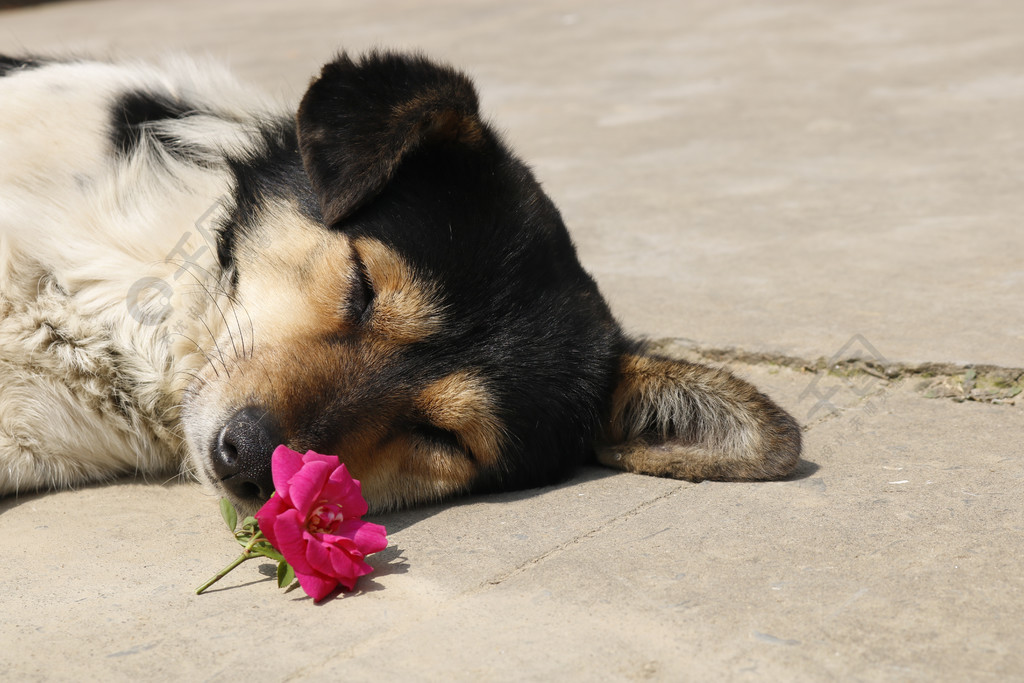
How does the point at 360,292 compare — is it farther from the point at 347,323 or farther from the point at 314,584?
the point at 314,584

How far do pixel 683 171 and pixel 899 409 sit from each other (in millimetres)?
3122

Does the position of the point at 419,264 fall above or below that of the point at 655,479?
above

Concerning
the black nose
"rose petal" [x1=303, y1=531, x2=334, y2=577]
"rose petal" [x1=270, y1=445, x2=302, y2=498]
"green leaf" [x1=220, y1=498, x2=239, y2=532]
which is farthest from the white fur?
"rose petal" [x1=303, y1=531, x2=334, y2=577]

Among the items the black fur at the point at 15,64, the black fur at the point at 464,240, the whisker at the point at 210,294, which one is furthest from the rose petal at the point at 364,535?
the black fur at the point at 15,64

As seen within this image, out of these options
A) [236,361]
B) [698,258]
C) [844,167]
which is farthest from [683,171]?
[236,361]

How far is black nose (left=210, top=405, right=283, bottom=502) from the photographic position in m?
2.73

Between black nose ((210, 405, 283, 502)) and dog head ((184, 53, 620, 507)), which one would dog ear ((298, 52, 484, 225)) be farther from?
black nose ((210, 405, 283, 502))

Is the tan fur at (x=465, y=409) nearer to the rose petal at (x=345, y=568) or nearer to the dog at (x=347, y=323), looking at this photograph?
the dog at (x=347, y=323)

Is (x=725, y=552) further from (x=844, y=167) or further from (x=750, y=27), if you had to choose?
(x=750, y=27)

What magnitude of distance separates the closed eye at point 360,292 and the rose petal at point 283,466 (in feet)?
1.99

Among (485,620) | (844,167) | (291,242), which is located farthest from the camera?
(844,167)

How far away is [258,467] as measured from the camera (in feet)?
8.94

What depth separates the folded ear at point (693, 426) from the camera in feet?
10.2

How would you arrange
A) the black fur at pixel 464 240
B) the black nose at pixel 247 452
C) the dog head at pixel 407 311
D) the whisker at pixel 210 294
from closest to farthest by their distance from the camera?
the black nose at pixel 247 452 → the dog head at pixel 407 311 → the black fur at pixel 464 240 → the whisker at pixel 210 294
